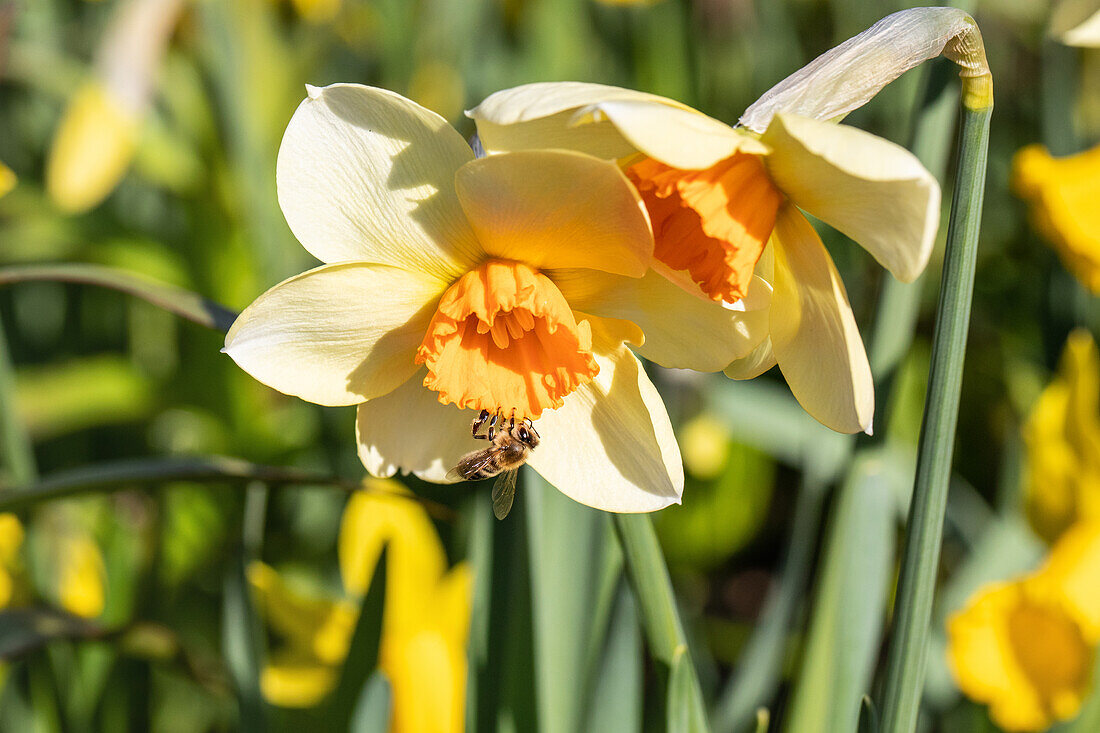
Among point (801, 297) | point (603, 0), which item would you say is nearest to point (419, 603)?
point (801, 297)

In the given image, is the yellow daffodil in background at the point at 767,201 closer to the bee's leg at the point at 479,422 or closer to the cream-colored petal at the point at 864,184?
the cream-colored petal at the point at 864,184

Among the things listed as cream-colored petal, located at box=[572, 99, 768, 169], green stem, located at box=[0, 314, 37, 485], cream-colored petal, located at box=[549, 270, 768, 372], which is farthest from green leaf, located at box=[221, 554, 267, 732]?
cream-colored petal, located at box=[572, 99, 768, 169]

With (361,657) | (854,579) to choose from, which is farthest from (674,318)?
(361,657)

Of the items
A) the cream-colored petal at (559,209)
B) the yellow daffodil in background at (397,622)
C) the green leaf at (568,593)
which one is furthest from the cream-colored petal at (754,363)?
the yellow daffodil in background at (397,622)

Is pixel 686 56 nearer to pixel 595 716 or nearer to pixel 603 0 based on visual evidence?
pixel 603 0

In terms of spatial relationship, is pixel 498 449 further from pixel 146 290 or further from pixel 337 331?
pixel 146 290

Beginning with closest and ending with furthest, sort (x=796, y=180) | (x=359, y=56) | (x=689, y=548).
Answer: (x=796, y=180) < (x=689, y=548) < (x=359, y=56)
